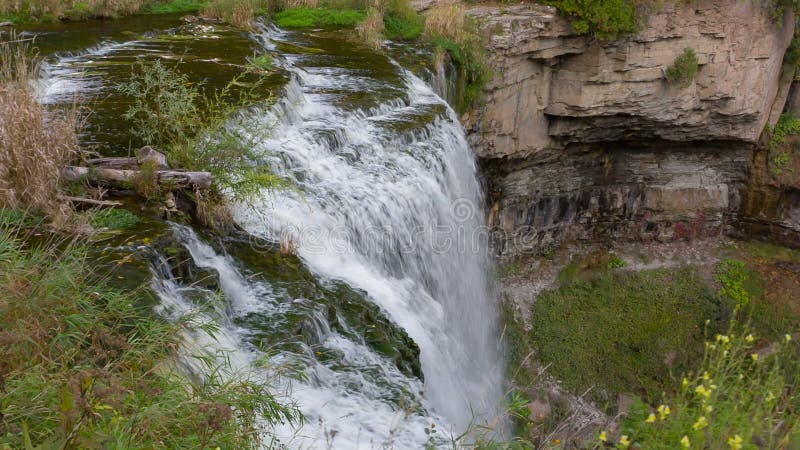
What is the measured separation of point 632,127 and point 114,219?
1148 cm

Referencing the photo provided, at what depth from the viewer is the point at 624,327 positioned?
41.4ft

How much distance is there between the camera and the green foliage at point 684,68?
12.4 metres

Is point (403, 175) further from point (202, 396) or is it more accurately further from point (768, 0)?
point (768, 0)

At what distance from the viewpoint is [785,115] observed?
→ 1464 centimetres

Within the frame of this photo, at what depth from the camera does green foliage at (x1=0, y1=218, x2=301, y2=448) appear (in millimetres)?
2297

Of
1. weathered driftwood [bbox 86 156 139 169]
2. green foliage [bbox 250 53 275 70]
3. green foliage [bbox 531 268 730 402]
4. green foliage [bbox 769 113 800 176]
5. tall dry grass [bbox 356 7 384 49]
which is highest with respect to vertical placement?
tall dry grass [bbox 356 7 384 49]

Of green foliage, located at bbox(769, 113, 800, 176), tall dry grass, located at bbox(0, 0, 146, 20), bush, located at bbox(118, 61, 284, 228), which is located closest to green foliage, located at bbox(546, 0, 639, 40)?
green foliage, located at bbox(769, 113, 800, 176)

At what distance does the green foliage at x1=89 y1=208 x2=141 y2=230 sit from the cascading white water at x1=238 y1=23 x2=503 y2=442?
933 mm

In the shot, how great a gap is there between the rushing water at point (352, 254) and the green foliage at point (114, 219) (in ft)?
1.04

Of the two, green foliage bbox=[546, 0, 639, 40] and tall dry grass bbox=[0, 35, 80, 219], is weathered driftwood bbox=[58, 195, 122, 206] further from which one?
green foliage bbox=[546, 0, 639, 40]

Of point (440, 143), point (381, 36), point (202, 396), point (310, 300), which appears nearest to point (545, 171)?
point (381, 36)

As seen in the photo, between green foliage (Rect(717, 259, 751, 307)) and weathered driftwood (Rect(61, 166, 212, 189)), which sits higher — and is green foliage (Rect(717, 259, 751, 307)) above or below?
below

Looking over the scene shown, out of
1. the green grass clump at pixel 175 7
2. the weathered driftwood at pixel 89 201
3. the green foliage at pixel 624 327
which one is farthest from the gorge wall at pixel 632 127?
the weathered driftwood at pixel 89 201
